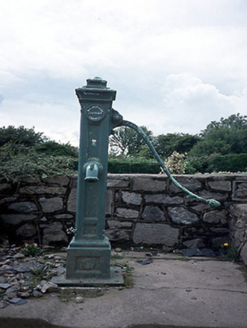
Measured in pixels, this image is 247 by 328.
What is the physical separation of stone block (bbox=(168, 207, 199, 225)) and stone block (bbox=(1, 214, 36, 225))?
5.33 feet

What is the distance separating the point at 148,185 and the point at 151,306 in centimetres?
168

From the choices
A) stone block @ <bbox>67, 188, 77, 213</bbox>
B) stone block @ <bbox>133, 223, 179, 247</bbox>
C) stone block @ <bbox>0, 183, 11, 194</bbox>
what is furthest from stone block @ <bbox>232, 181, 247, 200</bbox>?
stone block @ <bbox>0, 183, 11, 194</bbox>

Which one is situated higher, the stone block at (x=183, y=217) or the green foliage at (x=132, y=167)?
the green foliage at (x=132, y=167)

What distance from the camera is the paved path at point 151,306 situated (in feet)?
5.88

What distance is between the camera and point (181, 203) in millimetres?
3510

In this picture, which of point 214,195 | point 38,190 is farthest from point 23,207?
point 214,195

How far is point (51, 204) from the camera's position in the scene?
3.51 metres

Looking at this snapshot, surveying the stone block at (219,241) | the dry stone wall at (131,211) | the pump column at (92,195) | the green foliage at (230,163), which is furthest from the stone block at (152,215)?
the green foliage at (230,163)

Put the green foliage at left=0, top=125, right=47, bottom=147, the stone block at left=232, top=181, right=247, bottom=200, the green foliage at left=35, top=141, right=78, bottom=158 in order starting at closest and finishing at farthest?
the stone block at left=232, top=181, right=247, bottom=200 < the green foliage at left=35, top=141, right=78, bottom=158 < the green foliage at left=0, top=125, right=47, bottom=147

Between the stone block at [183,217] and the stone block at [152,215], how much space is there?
0.10m

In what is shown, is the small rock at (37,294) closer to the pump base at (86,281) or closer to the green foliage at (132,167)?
the pump base at (86,281)

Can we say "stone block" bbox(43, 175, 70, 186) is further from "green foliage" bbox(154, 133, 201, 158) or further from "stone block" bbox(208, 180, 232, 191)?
"green foliage" bbox(154, 133, 201, 158)

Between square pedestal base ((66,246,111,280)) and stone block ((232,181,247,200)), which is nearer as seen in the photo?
square pedestal base ((66,246,111,280))

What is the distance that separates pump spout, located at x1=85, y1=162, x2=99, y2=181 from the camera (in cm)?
225
